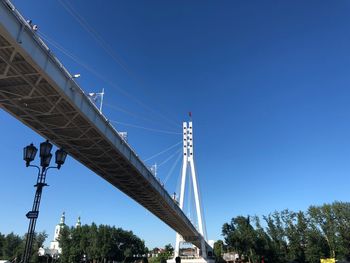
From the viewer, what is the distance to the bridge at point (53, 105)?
14758 millimetres

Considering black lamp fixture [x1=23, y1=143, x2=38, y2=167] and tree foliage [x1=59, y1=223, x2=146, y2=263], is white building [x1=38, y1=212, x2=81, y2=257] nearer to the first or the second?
tree foliage [x1=59, y1=223, x2=146, y2=263]

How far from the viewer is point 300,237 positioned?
239 feet

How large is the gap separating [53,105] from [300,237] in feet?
221

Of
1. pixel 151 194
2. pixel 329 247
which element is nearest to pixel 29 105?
pixel 151 194

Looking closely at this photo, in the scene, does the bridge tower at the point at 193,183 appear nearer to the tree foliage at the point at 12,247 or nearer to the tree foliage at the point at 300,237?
the tree foliage at the point at 300,237

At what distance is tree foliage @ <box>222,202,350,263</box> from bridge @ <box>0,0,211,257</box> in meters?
48.2

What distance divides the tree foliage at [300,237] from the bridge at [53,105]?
158 feet

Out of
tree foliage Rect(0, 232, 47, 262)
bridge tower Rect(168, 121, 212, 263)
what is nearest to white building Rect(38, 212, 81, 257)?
tree foliage Rect(0, 232, 47, 262)

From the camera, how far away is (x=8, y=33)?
13.5 meters

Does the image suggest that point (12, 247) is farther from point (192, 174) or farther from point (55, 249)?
point (192, 174)

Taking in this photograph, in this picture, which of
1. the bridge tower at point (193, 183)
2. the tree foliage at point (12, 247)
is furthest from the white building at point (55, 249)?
the bridge tower at point (193, 183)

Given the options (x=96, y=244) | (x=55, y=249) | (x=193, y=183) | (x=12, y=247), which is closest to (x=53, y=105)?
(x=193, y=183)

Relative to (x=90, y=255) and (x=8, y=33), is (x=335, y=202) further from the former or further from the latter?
(x=8, y=33)

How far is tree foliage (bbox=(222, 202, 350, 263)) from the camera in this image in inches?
2680
